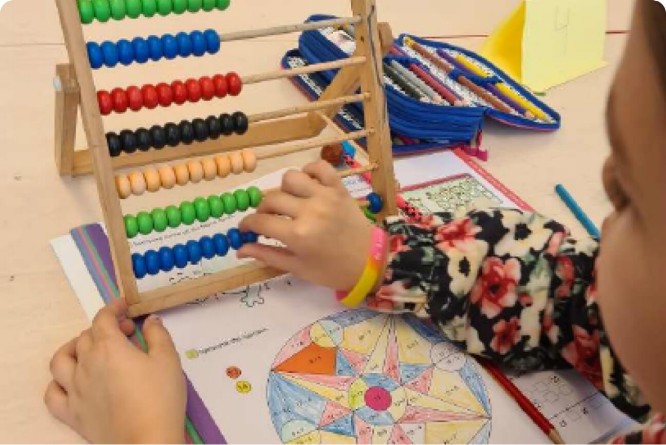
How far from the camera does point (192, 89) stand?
71 centimetres

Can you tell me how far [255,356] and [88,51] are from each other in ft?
0.90

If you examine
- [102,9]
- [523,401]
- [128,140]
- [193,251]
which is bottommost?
[523,401]

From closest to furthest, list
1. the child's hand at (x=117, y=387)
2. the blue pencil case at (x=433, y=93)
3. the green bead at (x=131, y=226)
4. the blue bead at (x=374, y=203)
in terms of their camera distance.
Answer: the child's hand at (x=117, y=387), the green bead at (x=131, y=226), the blue bead at (x=374, y=203), the blue pencil case at (x=433, y=93)

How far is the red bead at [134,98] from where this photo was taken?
68cm

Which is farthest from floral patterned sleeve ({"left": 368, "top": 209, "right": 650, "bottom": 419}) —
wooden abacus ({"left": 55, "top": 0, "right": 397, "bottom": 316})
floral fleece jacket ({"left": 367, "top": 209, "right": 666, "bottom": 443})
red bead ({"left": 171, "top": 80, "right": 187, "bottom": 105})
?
red bead ({"left": 171, "top": 80, "right": 187, "bottom": 105})

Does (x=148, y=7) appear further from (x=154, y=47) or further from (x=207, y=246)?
(x=207, y=246)

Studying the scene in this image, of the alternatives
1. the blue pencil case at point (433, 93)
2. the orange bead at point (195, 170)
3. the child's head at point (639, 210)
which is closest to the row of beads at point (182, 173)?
the orange bead at point (195, 170)

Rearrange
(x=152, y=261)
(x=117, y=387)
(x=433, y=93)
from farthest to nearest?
(x=433, y=93)
(x=152, y=261)
(x=117, y=387)

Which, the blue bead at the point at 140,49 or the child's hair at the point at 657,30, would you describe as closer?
the child's hair at the point at 657,30

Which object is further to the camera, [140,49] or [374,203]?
[374,203]

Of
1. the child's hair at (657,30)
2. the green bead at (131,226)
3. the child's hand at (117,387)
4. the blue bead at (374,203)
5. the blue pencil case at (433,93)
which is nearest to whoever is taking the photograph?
the child's hair at (657,30)

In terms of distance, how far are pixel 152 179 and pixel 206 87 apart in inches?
3.7

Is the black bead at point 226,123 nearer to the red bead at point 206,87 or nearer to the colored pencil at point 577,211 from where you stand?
the red bead at point 206,87

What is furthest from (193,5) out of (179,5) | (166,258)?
(166,258)
